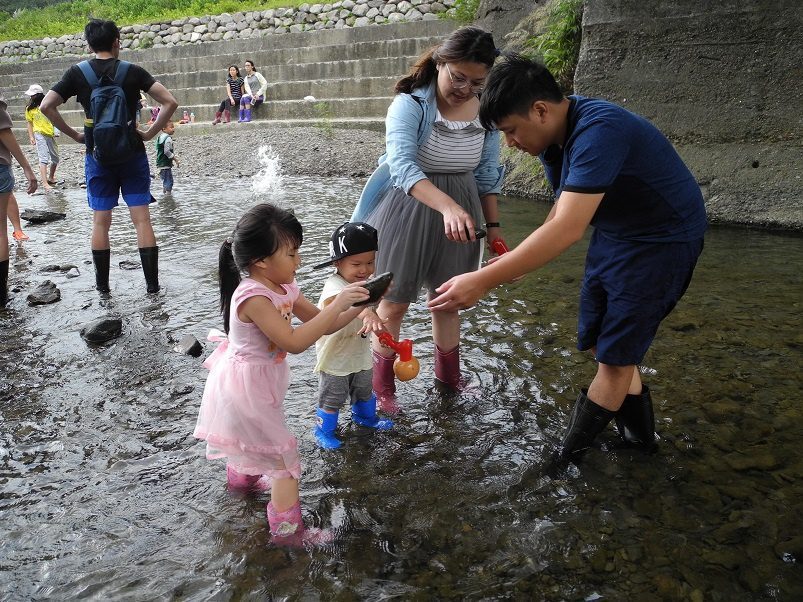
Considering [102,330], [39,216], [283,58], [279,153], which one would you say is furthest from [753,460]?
[283,58]

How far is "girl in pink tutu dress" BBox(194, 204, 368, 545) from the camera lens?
2158 millimetres

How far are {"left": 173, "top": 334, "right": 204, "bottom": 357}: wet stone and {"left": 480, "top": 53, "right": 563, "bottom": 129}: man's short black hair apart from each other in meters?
2.56

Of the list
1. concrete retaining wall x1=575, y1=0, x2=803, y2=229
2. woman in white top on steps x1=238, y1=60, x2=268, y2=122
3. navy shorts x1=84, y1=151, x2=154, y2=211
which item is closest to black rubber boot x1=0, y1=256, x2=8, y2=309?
navy shorts x1=84, y1=151, x2=154, y2=211

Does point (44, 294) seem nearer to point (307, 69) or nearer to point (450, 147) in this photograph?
point (450, 147)

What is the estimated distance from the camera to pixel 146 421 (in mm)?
3176

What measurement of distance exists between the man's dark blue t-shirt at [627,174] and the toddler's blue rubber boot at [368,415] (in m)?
1.34

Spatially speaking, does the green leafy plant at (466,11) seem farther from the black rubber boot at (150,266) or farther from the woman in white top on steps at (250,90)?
the black rubber boot at (150,266)

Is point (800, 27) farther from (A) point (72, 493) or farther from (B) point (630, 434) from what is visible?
(A) point (72, 493)

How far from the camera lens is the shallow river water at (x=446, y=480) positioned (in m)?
2.10

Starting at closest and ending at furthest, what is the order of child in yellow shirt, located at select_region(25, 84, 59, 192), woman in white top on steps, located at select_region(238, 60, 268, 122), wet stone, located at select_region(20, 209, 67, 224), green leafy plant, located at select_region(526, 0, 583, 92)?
1. wet stone, located at select_region(20, 209, 67, 224)
2. green leafy plant, located at select_region(526, 0, 583, 92)
3. child in yellow shirt, located at select_region(25, 84, 59, 192)
4. woman in white top on steps, located at select_region(238, 60, 268, 122)

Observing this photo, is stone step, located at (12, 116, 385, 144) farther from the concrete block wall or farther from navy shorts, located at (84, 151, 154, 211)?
navy shorts, located at (84, 151, 154, 211)

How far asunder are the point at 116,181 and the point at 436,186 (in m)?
3.12

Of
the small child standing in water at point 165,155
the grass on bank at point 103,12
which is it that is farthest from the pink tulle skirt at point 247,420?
the grass on bank at point 103,12

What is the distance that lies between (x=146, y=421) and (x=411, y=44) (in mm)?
14940
